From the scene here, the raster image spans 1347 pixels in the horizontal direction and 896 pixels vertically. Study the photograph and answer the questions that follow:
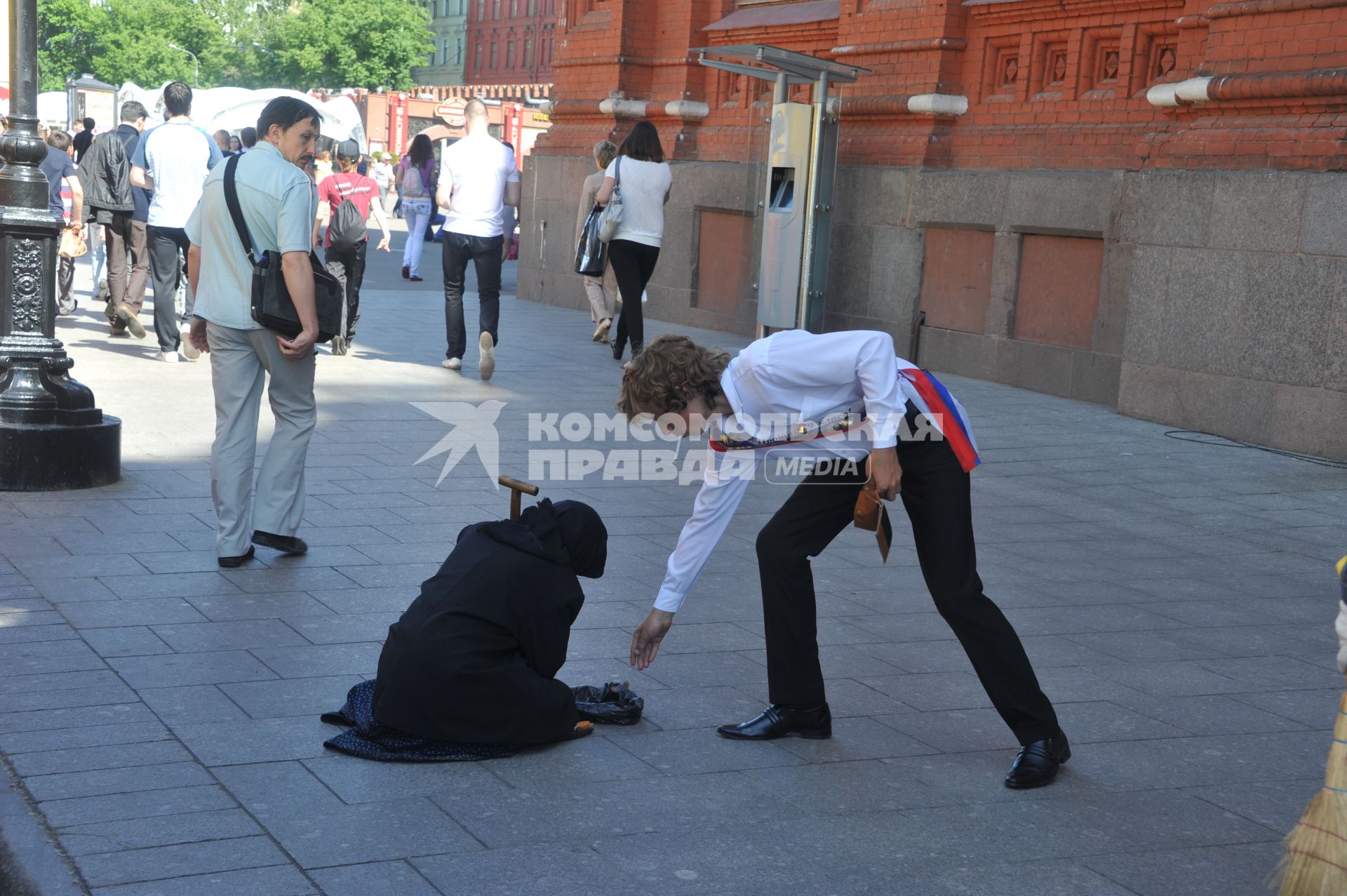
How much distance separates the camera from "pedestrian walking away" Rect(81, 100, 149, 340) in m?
12.6

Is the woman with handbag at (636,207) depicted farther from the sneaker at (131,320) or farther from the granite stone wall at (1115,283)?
the sneaker at (131,320)

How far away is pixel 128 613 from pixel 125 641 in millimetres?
343

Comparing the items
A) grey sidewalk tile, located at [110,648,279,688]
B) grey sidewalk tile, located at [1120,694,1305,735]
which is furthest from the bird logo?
grey sidewalk tile, located at [1120,694,1305,735]

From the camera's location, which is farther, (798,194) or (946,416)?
(798,194)

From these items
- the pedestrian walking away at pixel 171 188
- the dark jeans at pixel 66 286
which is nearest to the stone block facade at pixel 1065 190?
the pedestrian walking away at pixel 171 188

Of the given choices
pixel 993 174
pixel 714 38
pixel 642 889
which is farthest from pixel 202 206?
pixel 714 38

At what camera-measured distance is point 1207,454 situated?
31.5 ft

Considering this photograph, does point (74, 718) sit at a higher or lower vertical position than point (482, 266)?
lower

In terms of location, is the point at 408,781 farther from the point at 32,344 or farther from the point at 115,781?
the point at 32,344

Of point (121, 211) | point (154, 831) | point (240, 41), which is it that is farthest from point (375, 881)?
point (240, 41)

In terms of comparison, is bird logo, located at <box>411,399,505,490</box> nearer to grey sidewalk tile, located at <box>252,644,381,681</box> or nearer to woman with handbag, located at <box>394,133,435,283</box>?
grey sidewalk tile, located at <box>252,644,381,681</box>

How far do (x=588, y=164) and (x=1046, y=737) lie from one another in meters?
14.3

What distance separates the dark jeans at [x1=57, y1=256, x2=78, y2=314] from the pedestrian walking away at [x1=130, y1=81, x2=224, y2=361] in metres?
3.36

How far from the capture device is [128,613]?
539 centimetres
